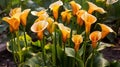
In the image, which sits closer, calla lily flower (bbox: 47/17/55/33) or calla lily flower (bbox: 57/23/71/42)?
calla lily flower (bbox: 57/23/71/42)

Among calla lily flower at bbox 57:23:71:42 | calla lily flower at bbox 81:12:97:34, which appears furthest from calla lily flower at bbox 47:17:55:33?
calla lily flower at bbox 81:12:97:34

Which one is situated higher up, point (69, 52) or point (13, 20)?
point (13, 20)

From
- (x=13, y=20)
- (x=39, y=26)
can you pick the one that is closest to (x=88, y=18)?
(x=39, y=26)

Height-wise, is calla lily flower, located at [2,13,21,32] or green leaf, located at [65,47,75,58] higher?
calla lily flower, located at [2,13,21,32]

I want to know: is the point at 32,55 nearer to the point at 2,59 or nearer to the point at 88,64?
the point at 88,64

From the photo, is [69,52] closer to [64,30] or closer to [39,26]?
[64,30]

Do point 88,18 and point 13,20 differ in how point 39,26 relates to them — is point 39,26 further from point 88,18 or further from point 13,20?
point 88,18

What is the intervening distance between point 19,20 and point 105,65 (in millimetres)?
713

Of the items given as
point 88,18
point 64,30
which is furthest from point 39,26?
point 88,18

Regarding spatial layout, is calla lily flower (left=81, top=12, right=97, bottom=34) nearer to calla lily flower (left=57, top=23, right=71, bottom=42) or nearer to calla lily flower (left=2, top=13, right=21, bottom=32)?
calla lily flower (left=57, top=23, right=71, bottom=42)

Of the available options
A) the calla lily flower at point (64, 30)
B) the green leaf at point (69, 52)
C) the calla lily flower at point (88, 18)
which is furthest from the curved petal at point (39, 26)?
the green leaf at point (69, 52)

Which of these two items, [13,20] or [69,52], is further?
[69,52]

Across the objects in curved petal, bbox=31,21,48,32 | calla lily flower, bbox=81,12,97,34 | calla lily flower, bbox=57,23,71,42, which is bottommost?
calla lily flower, bbox=57,23,71,42

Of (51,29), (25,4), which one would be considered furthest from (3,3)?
(51,29)
